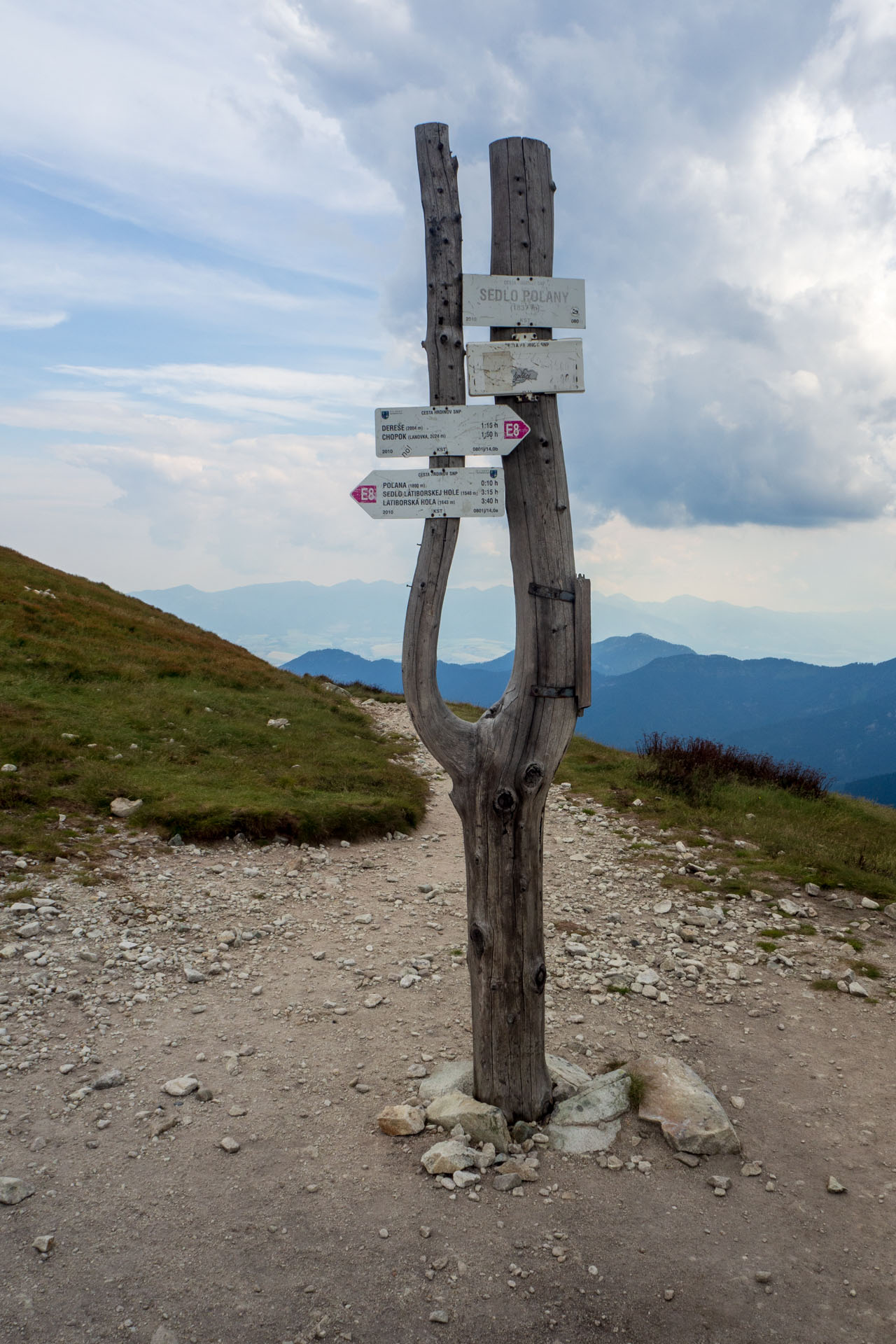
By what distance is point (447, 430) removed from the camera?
190 inches

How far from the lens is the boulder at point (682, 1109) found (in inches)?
199

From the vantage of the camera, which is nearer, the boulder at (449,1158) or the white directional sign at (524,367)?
the boulder at (449,1158)

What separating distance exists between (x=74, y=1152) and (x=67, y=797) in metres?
6.63

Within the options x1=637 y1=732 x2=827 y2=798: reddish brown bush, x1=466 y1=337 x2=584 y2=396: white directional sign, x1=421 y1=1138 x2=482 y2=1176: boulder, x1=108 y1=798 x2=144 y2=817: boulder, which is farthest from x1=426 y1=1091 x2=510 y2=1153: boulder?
x1=637 y1=732 x2=827 y2=798: reddish brown bush

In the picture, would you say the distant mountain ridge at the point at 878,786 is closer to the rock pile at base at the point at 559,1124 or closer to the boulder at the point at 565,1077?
the boulder at the point at 565,1077

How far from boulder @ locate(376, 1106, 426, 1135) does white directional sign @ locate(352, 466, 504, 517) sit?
4.05 metres

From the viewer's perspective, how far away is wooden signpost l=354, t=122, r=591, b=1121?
16.0ft

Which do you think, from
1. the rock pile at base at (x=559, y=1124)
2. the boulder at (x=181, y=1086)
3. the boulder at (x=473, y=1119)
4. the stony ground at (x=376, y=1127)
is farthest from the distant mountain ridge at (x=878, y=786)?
the boulder at (x=181, y=1086)

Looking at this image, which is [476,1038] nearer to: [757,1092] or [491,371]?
[757,1092]

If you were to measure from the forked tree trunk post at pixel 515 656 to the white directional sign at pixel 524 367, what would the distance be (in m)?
0.09

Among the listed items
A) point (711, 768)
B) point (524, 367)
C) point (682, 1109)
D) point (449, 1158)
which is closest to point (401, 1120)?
point (449, 1158)

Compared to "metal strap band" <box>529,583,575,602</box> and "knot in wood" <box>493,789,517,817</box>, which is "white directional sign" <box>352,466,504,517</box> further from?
"knot in wood" <box>493,789,517,817</box>

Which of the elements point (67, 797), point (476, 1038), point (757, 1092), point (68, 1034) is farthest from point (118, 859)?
point (757, 1092)

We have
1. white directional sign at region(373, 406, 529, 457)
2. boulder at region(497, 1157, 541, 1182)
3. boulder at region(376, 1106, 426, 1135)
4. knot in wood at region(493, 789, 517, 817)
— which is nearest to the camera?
boulder at region(497, 1157, 541, 1182)
